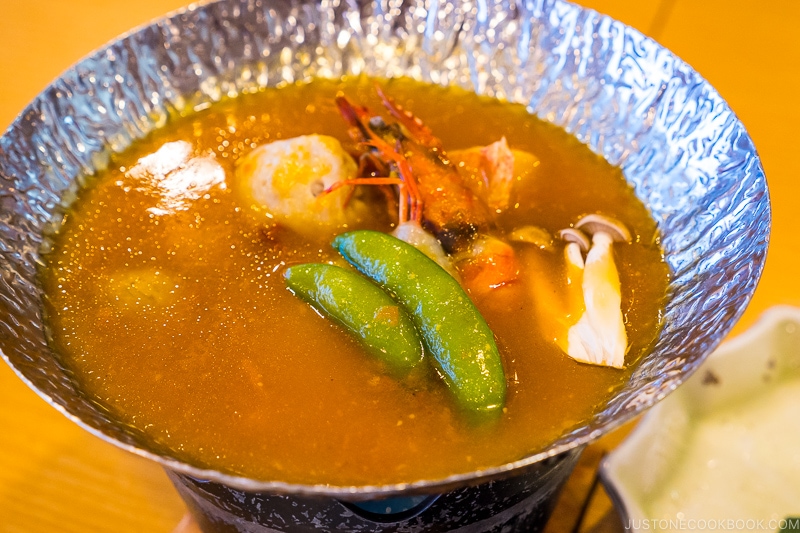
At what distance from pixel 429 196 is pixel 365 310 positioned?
0.31 metres

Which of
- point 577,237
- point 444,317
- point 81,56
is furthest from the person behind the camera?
point 81,56

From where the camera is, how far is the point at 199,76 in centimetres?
152

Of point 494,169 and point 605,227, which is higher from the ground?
point 494,169

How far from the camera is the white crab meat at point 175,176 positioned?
128 cm

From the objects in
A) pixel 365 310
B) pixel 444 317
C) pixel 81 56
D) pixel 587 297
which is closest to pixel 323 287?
pixel 365 310

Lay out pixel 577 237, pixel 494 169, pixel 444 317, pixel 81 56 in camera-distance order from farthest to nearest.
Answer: pixel 81 56 < pixel 494 169 < pixel 577 237 < pixel 444 317

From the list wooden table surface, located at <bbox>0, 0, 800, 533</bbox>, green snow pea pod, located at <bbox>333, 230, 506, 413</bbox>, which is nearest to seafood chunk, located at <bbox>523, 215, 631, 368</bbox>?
green snow pea pod, located at <bbox>333, 230, 506, 413</bbox>

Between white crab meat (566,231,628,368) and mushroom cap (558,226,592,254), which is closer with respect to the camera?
white crab meat (566,231,628,368)

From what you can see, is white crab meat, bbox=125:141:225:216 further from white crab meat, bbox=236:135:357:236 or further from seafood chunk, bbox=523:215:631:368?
seafood chunk, bbox=523:215:631:368

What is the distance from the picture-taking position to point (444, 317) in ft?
3.19

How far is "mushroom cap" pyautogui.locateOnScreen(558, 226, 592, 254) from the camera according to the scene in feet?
3.81

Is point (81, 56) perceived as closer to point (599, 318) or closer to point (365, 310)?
point (365, 310)

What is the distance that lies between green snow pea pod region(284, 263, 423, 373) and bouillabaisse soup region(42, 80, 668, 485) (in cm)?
1

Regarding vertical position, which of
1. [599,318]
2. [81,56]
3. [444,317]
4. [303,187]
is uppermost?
[81,56]
